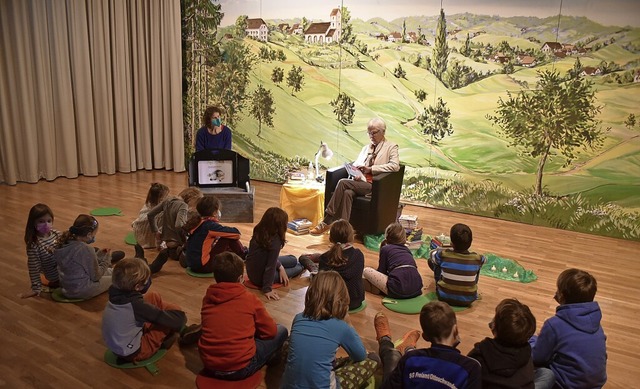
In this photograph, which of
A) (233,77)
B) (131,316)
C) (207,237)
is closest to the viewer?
(131,316)

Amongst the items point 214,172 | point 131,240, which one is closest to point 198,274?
point 131,240

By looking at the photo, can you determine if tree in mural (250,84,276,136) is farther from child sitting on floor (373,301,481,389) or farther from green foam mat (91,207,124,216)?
child sitting on floor (373,301,481,389)

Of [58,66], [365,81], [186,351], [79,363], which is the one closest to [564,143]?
[365,81]

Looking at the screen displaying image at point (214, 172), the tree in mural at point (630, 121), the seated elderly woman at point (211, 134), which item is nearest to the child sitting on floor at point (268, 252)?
the screen displaying image at point (214, 172)

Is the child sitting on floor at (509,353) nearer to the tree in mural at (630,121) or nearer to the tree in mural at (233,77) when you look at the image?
the tree in mural at (630,121)

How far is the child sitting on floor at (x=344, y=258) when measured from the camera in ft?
12.6

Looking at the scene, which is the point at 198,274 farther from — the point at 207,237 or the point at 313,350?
the point at 313,350

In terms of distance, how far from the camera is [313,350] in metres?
2.63

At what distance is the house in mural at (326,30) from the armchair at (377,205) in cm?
231

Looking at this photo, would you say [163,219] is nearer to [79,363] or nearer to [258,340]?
[79,363]

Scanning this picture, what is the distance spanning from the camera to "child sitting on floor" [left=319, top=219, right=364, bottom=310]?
12.6 ft

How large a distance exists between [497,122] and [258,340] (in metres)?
4.37

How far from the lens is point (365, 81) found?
23.4ft

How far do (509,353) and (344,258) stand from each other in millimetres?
1497
